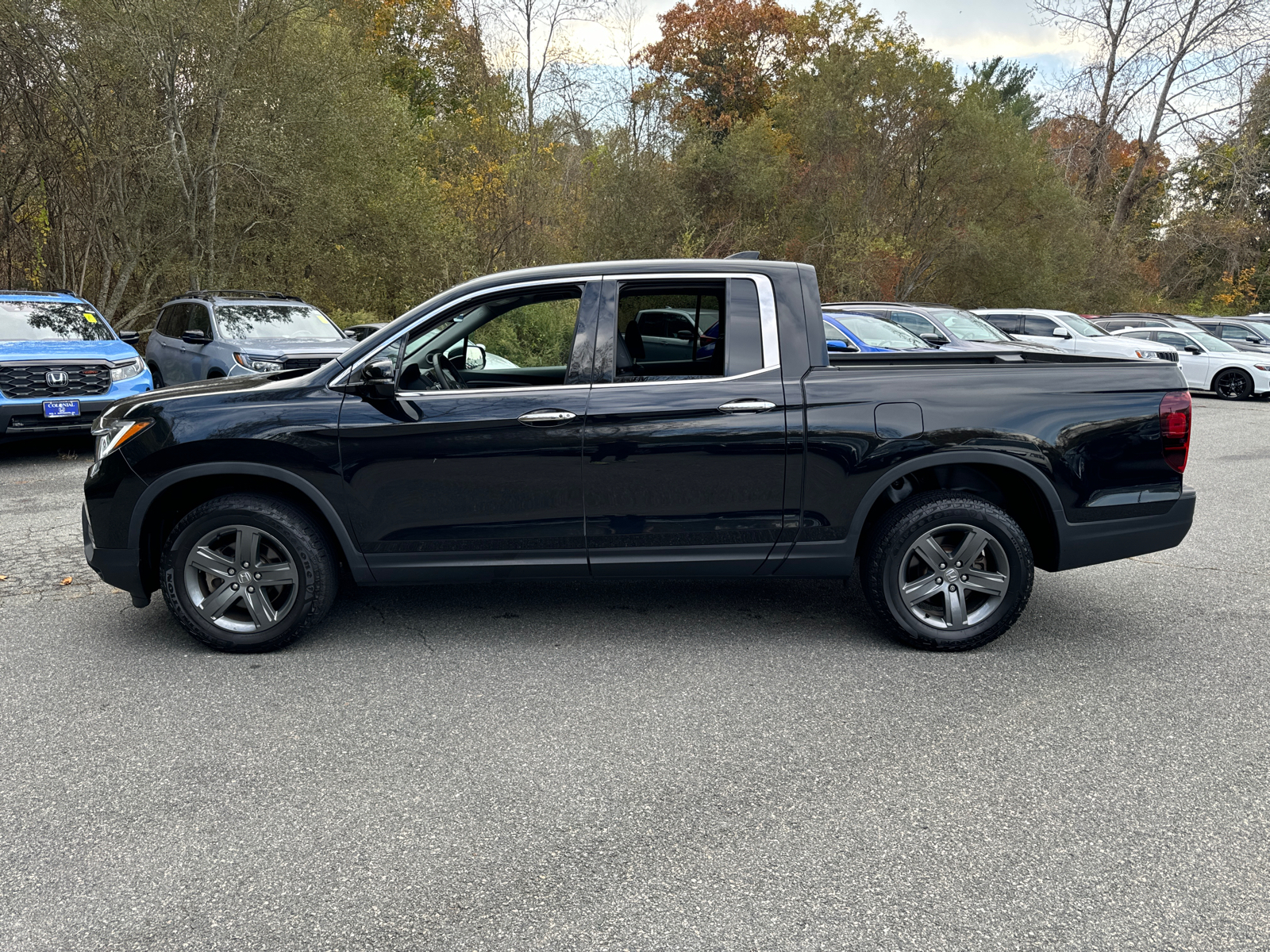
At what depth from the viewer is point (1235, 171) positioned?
37.5 meters

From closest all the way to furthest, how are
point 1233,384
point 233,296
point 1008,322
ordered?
point 233,296
point 1233,384
point 1008,322

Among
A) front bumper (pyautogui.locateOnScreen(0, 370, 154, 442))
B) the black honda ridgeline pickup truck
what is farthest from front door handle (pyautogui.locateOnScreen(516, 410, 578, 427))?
front bumper (pyautogui.locateOnScreen(0, 370, 154, 442))

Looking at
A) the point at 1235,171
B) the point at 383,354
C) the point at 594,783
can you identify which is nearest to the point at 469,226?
the point at 383,354

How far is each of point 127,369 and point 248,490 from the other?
23.5 feet

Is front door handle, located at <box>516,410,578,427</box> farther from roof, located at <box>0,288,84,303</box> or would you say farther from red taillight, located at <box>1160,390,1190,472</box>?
roof, located at <box>0,288,84,303</box>

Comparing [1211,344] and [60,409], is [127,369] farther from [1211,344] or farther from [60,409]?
[1211,344]

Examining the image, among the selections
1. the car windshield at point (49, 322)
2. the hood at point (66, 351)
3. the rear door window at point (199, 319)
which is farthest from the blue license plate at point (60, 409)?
the rear door window at point (199, 319)

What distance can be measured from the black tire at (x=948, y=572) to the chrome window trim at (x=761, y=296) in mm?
954

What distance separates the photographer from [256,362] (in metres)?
11.6

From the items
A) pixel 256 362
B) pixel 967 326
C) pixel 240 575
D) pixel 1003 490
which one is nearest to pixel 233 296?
pixel 256 362

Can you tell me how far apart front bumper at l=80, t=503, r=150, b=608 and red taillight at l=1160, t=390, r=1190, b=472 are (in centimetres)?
488

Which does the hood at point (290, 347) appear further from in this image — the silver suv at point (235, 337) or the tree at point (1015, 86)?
the tree at point (1015, 86)

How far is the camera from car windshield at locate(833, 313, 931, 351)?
13625 millimetres

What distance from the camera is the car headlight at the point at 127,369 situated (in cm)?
1050
